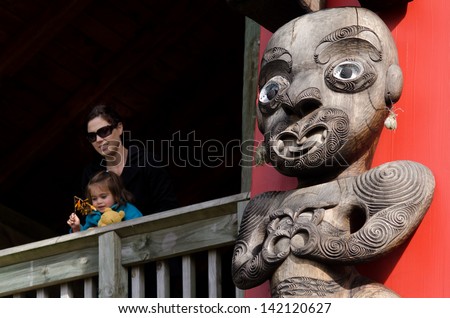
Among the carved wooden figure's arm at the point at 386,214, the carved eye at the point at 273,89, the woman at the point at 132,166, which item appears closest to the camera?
the carved wooden figure's arm at the point at 386,214

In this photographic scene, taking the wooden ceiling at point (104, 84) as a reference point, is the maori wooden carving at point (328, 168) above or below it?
below

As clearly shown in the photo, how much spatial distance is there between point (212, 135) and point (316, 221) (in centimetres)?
510

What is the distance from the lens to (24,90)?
9812mm

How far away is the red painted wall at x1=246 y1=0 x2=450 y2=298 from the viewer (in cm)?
517

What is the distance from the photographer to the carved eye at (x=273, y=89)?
5.52m

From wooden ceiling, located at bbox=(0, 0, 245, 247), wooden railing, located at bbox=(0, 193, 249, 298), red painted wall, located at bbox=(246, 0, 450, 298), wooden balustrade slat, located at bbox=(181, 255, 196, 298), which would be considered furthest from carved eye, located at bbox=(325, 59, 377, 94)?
wooden ceiling, located at bbox=(0, 0, 245, 247)

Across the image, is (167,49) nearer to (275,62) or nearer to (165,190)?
(165,190)

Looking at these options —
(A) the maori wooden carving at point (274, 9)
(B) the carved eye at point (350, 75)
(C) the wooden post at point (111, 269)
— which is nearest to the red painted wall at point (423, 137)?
(B) the carved eye at point (350, 75)

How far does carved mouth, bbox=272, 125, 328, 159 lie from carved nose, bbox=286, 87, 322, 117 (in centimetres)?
9

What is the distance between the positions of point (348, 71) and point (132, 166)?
219 cm

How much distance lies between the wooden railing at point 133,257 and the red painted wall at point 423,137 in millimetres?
994

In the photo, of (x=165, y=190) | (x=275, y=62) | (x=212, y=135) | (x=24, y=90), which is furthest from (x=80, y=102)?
(x=275, y=62)

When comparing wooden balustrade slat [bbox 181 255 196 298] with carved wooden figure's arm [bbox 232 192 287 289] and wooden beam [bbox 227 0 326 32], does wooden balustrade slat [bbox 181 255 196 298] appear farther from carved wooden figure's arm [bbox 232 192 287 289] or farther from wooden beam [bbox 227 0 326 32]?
wooden beam [bbox 227 0 326 32]

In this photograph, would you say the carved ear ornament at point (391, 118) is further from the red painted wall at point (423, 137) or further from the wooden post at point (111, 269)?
the wooden post at point (111, 269)
